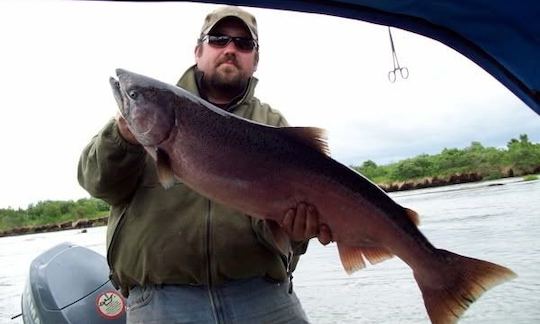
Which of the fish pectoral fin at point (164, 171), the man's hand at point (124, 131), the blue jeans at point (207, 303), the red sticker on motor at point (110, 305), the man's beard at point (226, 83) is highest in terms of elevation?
the man's beard at point (226, 83)

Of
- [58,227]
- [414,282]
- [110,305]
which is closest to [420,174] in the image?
[58,227]

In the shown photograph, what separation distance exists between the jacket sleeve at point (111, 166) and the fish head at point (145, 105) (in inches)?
8.4

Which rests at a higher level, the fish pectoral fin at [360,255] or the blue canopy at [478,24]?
the blue canopy at [478,24]

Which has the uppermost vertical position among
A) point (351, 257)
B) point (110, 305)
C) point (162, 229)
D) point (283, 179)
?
point (283, 179)

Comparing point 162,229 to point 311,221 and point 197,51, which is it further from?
point 197,51

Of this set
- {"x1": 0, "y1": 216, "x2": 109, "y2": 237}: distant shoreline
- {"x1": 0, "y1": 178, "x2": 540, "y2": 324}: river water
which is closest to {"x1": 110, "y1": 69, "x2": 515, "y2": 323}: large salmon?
{"x1": 0, "y1": 178, "x2": 540, "y2": 324}: river water

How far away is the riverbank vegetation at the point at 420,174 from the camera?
52531 millimetres

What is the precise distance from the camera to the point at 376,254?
9.28 feet

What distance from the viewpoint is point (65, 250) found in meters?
5.59

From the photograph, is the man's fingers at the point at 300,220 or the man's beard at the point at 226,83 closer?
the man's fingers at the point at 300,220

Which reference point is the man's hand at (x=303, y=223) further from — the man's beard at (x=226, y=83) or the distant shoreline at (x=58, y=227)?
the distant shoreline at (x=58, y=227)

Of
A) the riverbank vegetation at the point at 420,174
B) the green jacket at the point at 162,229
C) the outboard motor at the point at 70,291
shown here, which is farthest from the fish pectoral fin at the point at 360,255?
the riverbank vegetation at the point at 420,174

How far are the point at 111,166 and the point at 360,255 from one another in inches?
50.6

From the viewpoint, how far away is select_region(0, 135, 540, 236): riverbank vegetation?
172 ft
